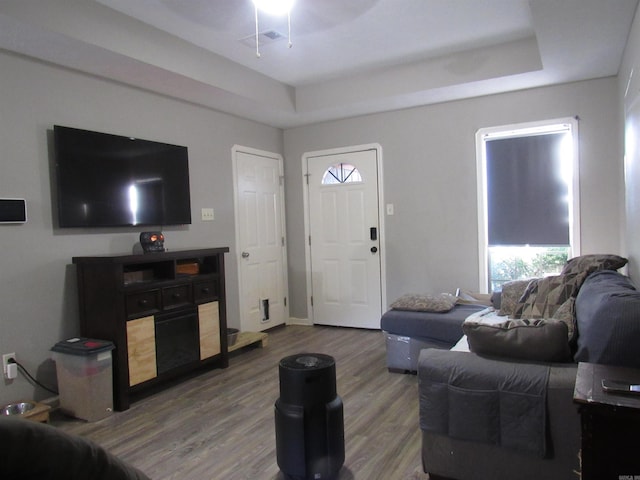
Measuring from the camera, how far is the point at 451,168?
4559 mm

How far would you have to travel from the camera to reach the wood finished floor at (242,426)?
2246 millimetres

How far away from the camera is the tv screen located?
10.1 ft

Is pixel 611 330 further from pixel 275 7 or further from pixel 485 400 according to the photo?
pixel 275 7

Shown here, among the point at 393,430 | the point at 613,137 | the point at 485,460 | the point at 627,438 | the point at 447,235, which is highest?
the point at 613,137

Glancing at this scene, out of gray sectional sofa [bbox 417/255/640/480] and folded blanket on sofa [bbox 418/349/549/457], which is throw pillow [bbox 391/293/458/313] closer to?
gray sectional sofa [bbox 417/255/640/480]

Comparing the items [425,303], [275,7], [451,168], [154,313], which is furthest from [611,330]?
[451,168]

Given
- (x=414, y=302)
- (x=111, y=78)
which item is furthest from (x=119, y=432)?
(x=111, y=78)

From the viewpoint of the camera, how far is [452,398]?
74.1 inches

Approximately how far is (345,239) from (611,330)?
144 inches

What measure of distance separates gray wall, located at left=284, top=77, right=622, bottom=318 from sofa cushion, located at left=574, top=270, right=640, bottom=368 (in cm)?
245

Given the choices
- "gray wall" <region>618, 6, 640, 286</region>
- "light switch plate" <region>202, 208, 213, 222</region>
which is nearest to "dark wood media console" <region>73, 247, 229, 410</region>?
"light switch plate" <region>202, 208, 213, 222</region>

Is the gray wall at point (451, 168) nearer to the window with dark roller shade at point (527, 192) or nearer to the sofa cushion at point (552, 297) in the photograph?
the window with dark roller shade at point (527, 192)

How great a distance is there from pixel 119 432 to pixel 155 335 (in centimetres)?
71

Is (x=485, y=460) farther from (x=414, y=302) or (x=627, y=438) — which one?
(x=414, y=302)
